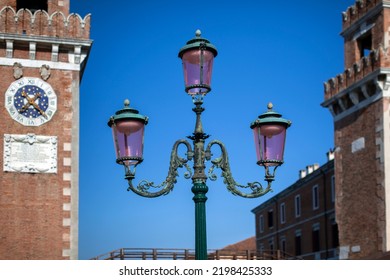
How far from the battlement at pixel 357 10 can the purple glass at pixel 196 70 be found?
20.9m

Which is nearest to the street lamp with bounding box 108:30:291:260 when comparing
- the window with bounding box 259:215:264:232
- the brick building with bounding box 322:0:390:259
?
the brick building with bounding box 322:0:390:259

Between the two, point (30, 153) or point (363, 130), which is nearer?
point (30, 153)

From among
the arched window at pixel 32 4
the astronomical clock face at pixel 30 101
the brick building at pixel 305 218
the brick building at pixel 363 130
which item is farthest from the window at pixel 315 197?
the astronomical clock face at pixel 30 101

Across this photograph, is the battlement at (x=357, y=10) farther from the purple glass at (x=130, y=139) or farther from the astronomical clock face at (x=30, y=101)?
the purple glass at (x=130, y=139)

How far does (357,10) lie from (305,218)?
19.9 metres

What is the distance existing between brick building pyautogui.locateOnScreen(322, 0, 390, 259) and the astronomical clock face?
12.7 metres

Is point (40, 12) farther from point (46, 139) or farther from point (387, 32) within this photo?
point (387, 32)

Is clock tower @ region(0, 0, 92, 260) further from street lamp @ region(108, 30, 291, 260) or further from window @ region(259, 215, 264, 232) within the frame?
window @ region(259, 215, 264, 232)

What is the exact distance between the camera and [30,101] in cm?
2841

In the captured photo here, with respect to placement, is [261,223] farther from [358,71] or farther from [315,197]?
[358,71]

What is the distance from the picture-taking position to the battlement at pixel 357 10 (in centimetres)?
3381

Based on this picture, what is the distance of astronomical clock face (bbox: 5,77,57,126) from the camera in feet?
92.6

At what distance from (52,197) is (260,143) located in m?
15.2

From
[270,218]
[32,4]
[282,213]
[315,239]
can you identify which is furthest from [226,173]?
[270,218]
